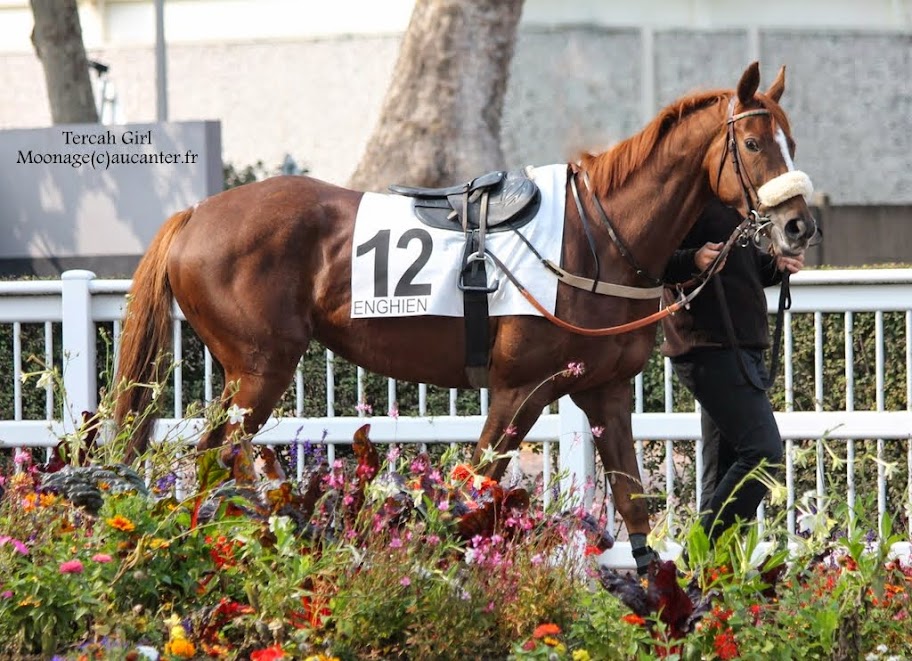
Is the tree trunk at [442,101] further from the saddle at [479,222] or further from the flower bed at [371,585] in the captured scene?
the flower bed at [371,585]

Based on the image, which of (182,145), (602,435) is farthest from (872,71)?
(602,435)

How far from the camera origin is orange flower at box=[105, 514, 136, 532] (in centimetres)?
315

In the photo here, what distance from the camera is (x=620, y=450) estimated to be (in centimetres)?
483

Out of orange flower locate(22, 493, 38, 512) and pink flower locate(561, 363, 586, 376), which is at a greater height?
pink flower locate(561, 363, 586, 376)

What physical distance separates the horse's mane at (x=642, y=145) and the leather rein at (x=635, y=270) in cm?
6

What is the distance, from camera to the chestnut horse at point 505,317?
15.1 feet

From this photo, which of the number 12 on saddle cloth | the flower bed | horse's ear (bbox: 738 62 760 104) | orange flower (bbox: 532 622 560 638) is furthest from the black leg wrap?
orange flower (bbox: 532 622 560 638)

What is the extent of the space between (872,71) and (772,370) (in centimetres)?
1493

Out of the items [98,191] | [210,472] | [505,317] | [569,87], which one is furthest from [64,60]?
[210,472]

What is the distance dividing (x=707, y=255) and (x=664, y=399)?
4.10 feet

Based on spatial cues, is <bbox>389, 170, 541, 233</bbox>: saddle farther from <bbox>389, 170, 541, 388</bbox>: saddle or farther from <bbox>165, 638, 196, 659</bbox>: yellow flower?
<bbox>165, 638, 196, 659</bbox>: yellow flower

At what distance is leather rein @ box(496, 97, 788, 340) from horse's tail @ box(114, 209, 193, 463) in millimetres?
1216

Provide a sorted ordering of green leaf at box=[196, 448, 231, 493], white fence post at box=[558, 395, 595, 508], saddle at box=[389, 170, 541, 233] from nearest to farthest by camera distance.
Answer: green leaf at box=[196, 448, 231, 493] < saddle at box=[389, 170, 541, 233] < white fence post at box=[558, 395, 595, 508]

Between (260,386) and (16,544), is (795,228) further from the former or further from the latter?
(16,544)
